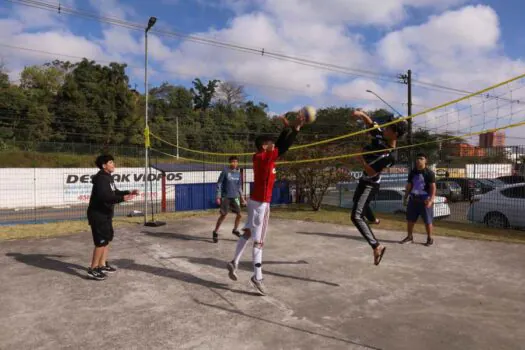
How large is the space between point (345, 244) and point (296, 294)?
11.5ft

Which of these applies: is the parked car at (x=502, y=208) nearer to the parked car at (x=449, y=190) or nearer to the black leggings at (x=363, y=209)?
the parked car at (x=449, y=190)

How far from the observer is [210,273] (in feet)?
20.9

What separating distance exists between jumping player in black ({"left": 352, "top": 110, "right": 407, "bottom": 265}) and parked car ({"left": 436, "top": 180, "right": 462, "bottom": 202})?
11499 millimetres

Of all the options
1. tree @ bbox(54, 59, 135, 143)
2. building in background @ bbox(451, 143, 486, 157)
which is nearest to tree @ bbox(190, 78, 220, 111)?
tree @ bbox(54, 59, 135, 143)

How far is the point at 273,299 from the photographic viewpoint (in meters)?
5.16

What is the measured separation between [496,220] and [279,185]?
8.55m

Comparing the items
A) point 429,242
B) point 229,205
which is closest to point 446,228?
point 429,242

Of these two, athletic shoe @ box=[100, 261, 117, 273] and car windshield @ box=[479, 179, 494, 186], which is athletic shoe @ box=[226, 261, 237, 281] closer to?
athletic shoe @ box=[100, 261, 117, 273]

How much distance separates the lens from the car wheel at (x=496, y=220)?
11891 mm

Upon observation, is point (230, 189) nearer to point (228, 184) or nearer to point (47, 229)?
point (228, 184)

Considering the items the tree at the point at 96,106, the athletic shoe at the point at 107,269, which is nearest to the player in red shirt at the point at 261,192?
the athletic shoe at the point at 107,269

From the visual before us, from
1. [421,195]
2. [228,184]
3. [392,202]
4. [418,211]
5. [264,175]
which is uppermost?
[264,175]

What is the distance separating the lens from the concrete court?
405cm

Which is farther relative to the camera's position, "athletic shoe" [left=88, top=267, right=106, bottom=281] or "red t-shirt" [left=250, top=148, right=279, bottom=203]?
"athletic shoe" [left=88, top=267, right=106, bottom=281]
